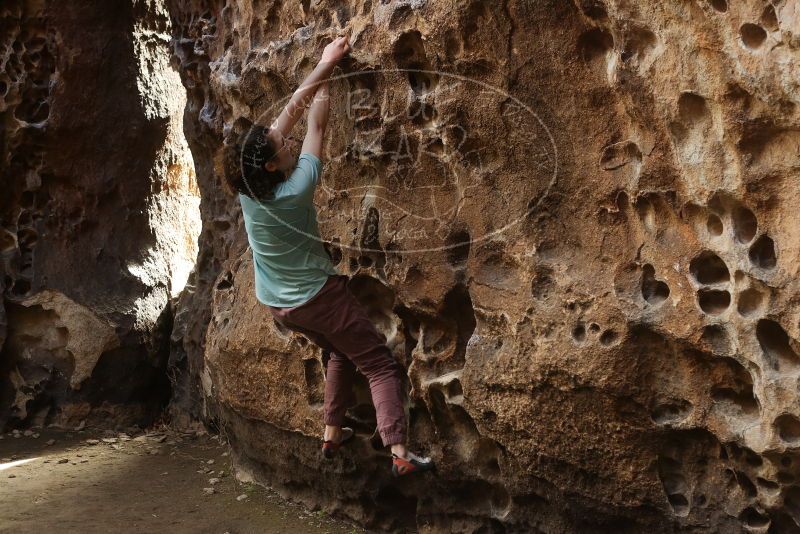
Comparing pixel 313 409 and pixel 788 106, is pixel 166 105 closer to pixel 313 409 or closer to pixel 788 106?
pixel 313 409

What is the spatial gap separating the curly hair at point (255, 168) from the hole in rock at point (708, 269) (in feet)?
4.49

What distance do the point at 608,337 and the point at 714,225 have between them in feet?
1.55

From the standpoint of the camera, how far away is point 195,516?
14.0 feet

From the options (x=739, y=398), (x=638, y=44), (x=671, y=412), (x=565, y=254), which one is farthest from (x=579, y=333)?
(x=638, y=44)

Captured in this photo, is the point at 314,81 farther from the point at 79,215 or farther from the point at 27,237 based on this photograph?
the point at 27,237

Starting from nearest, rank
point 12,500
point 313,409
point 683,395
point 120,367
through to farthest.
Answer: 1. point 683,395
2. point 313,409
3. point 12,500
4. point 120,367

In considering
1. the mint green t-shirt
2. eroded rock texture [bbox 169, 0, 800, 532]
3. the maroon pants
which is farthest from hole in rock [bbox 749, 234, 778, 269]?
the mint green t-shirt

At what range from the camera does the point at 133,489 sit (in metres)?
4.69

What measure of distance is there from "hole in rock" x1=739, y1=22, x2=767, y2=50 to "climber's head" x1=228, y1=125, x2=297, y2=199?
1.50 meters

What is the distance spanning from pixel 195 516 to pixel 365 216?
152 cm

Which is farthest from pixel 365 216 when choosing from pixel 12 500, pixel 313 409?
pixel 12 500

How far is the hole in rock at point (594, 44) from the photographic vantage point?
10.2 feet

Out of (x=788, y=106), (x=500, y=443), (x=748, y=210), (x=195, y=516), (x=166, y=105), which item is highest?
(x=166, y=105)

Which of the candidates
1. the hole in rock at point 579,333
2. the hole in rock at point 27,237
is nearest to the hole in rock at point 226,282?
the hole in rock at point 27,237
